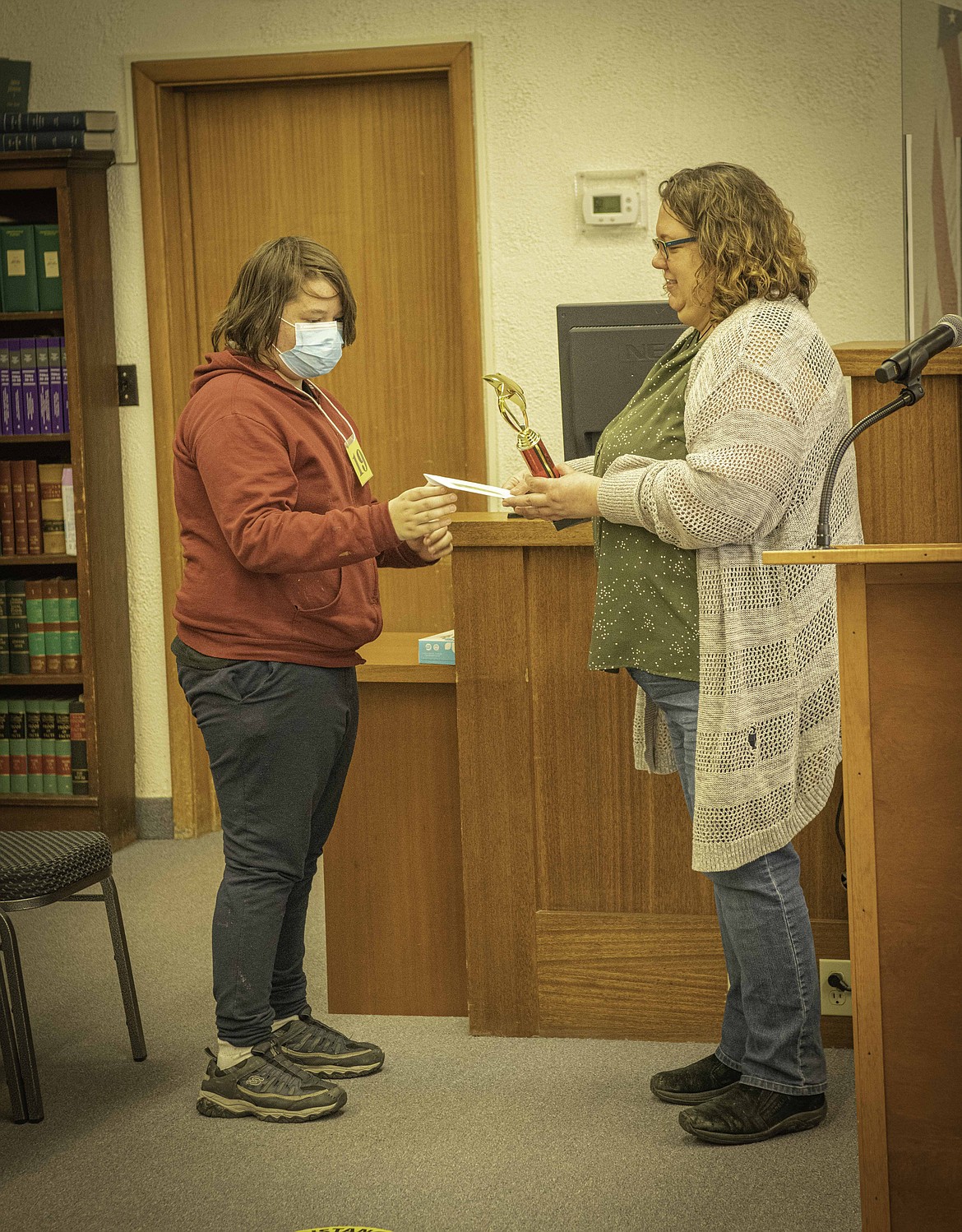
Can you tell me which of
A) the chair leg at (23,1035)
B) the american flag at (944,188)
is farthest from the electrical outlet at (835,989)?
the american flag at (944,188)

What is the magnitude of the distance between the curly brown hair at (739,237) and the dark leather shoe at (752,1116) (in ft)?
3.94

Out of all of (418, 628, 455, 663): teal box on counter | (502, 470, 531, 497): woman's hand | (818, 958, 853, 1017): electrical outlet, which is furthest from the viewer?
(418, 628, 455, 663): teal box on counter

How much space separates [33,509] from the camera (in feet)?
12.9

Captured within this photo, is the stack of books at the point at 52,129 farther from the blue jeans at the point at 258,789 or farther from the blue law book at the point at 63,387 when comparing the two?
the blue jeans at the point at 258,789

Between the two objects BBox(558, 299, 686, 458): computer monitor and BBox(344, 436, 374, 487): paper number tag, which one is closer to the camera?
BBox(344, 436, 374, 487): paper number tag

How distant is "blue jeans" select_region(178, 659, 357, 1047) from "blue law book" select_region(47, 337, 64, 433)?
1977 millimetres

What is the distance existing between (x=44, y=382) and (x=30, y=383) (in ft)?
0.16

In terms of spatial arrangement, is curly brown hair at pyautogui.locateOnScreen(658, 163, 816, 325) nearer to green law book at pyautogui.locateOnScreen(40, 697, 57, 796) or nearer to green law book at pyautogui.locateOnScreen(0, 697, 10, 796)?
green law book at pyautogui.locateOnScreen(40, 697, 57, 796)

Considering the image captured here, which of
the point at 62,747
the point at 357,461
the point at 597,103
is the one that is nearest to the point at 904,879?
the point at 357,461

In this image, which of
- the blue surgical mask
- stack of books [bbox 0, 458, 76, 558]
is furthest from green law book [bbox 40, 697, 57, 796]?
the blue surgical mask

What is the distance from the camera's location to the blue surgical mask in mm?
2162

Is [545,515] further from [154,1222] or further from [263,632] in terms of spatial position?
[154,1222]

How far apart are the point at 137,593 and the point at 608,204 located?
1824 mm

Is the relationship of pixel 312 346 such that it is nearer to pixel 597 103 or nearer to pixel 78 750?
pixel 597 103
